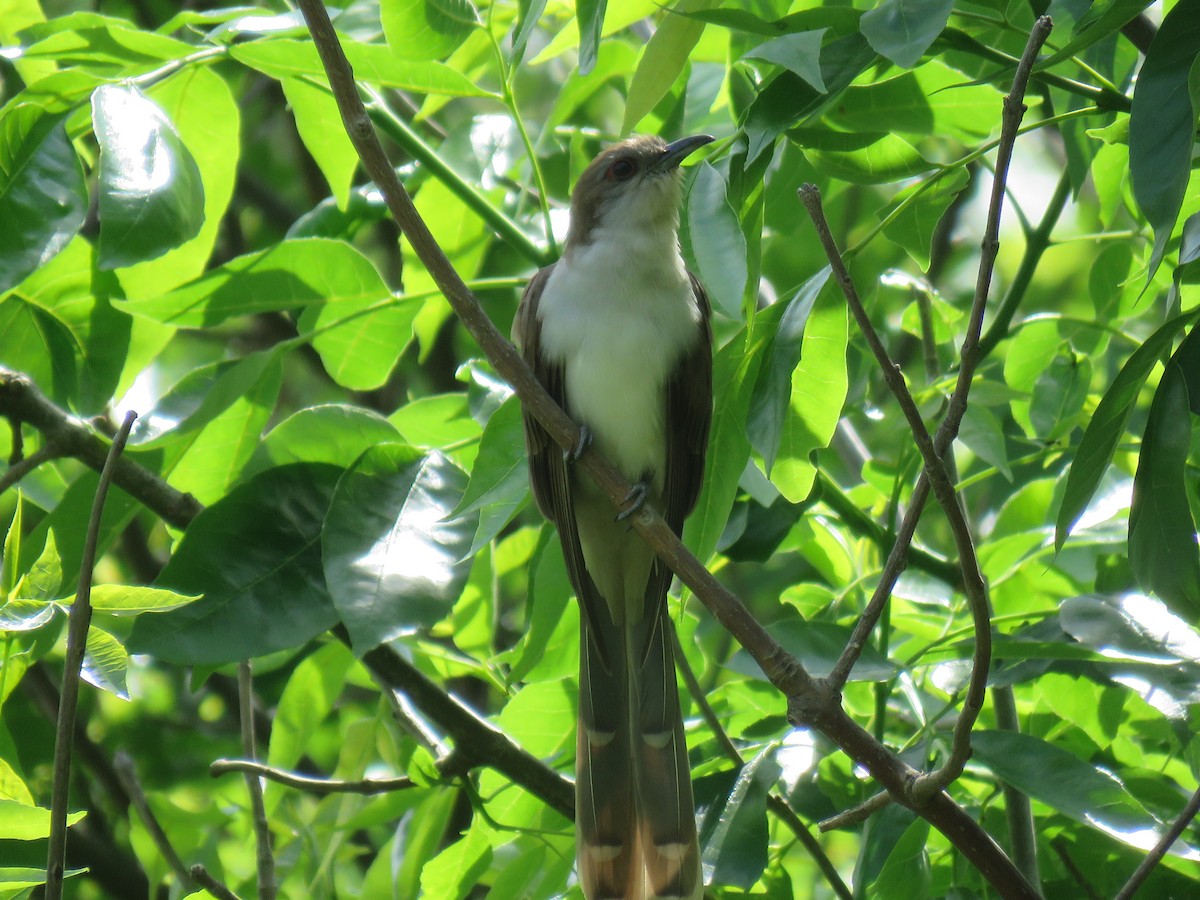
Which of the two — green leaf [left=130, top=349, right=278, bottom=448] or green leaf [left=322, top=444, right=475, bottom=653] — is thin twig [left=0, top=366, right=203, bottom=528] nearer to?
green leaf [left=130, top=349, right=278, bottom=448]

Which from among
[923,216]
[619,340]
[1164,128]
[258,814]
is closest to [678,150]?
[619,340]

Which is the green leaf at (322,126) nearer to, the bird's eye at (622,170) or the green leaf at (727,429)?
the bird's eye at (622,170)

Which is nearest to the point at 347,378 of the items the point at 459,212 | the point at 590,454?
the point at 459,212

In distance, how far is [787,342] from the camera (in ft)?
8.87

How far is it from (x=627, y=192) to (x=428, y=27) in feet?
4.35

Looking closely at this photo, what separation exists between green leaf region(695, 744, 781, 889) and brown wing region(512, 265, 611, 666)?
68 cm

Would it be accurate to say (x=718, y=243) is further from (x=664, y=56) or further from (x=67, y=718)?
(x=67, y=718)

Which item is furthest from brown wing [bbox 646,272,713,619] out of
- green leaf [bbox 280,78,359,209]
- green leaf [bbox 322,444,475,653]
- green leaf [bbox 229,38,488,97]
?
green leaf [bbox 280,78,359,209]

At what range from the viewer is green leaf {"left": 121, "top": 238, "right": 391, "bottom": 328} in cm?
352

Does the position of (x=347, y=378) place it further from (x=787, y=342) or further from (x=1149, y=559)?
(x=1149, y=559)

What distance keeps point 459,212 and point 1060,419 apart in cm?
184

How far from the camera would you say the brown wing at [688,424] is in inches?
168

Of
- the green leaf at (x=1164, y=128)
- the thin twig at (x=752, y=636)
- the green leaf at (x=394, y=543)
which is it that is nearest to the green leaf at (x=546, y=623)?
the green leaf at (x=394, y=543)

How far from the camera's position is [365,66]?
139 inches
